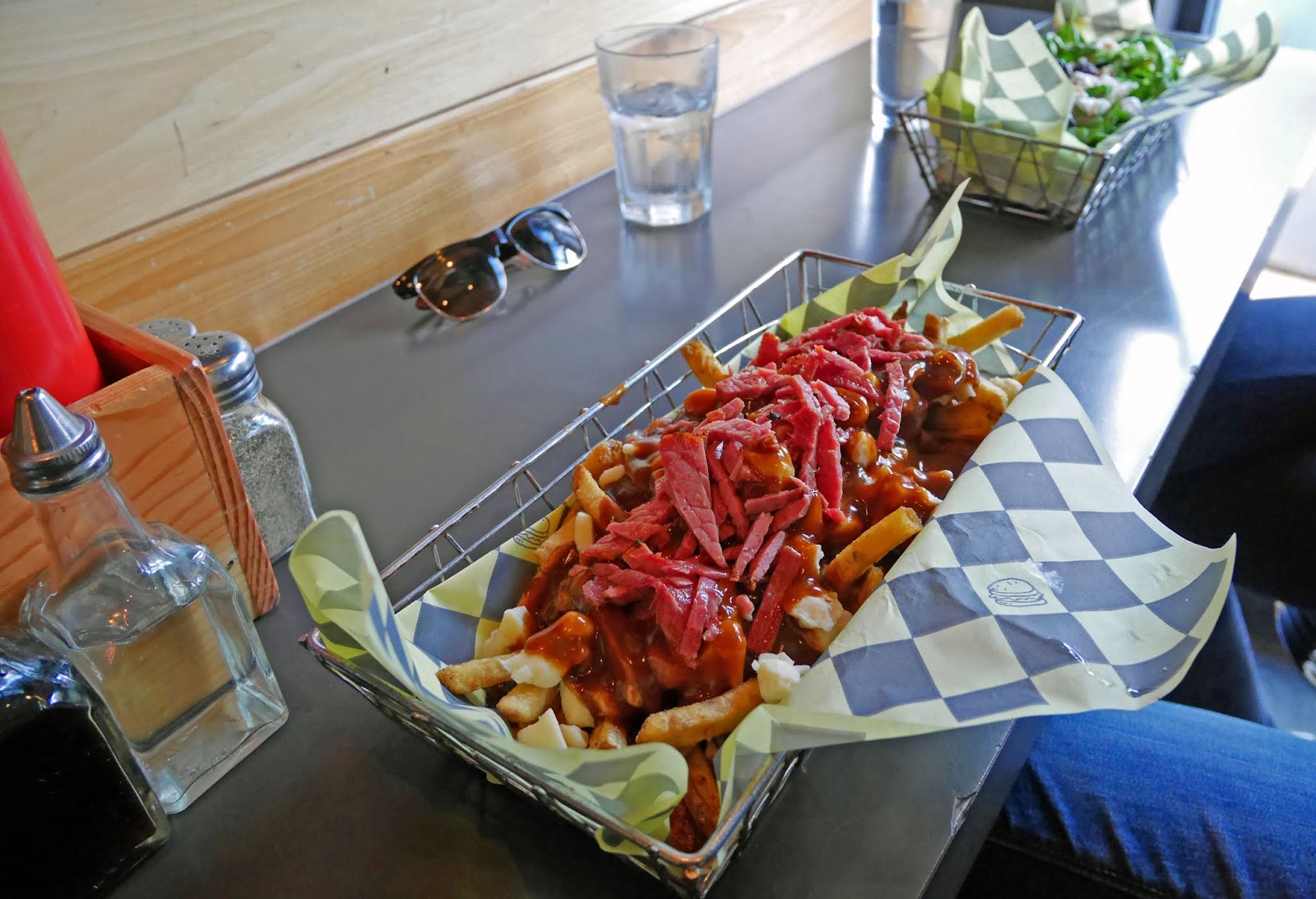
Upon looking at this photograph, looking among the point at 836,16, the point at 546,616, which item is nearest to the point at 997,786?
the point at 546,616

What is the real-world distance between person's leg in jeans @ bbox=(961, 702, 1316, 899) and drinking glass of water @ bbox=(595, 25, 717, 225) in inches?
37.2

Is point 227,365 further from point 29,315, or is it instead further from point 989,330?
point 989,330

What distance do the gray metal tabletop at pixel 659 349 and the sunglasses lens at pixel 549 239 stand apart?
0.03 metres

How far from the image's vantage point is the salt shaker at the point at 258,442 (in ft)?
2.58

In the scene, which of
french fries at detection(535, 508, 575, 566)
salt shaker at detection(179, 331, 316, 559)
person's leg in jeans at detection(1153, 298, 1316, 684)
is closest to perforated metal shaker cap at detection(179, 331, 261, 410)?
salt shaker at detection(179, 331, 316, 559)

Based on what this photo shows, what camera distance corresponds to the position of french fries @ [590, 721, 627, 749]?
25.1 inches

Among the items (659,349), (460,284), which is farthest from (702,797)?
(460,284)

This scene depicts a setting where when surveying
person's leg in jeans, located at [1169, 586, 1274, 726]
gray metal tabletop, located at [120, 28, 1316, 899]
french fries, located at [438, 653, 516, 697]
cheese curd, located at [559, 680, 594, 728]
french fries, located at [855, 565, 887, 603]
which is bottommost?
person's leg in jeans, located at [1169, 586, 1274, 726]

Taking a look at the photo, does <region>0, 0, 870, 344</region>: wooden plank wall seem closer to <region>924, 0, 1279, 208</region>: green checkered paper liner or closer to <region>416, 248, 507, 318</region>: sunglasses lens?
<region>416, 248, 507, 318</region>: sunglasses lens

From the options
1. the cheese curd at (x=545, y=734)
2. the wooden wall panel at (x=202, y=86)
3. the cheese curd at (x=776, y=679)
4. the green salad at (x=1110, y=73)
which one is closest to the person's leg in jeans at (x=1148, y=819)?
the cheese curd at (x=776, y=679)

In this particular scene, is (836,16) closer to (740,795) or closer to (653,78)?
(653,78)

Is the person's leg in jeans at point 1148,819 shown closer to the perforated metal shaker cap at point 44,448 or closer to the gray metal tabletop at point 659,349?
the gray metal tabletop at point 659,349

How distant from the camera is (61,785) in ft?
1.99

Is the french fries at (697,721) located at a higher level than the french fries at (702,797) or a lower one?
higher
